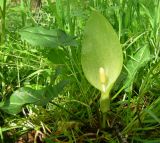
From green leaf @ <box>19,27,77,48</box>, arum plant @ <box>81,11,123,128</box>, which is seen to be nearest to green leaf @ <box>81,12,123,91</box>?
arum plant @ <box>81,11,123,128</box>

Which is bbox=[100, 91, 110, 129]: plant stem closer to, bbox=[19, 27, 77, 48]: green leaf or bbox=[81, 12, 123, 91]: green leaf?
bbox=[81, 12, 123, 91]: green leaf

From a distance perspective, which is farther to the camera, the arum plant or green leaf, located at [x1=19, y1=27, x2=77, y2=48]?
green leaf, located at [x1=19, y1=27, x2=77, y2=48]

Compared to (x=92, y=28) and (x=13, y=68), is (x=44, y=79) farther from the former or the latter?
(x=92, y=28)

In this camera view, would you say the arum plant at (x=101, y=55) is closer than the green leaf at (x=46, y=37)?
Yes

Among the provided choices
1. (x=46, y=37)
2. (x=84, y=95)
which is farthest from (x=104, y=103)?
(x=46, y=37)

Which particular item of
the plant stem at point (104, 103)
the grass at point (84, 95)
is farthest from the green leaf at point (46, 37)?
the plant stem at point (104, 103)

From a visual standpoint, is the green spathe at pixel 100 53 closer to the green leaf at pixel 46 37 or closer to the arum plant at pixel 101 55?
the arum plant at pixel 101 55

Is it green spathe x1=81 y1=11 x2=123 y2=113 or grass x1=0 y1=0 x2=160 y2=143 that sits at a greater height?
green spathe x1=81 y1=11 x2=123 y2=113

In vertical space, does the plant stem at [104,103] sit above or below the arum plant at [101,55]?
below
